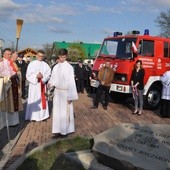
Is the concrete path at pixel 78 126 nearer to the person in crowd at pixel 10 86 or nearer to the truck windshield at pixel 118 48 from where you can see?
the person in crowd at pixel 10 86

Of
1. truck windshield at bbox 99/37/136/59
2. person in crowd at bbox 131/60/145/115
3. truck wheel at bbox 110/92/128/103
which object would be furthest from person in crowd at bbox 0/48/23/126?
truck wheel at bbox 110/92/128/103

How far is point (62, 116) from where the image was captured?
30.3ft

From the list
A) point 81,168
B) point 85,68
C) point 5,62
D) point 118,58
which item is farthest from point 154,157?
point 85,68

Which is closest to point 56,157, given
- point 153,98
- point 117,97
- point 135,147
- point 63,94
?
point 135,147

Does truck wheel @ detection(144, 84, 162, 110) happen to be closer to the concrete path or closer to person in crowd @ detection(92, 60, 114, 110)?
the concrete path

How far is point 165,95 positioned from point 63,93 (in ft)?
16.3

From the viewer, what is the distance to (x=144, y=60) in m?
14.8

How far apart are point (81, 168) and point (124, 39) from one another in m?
9.48

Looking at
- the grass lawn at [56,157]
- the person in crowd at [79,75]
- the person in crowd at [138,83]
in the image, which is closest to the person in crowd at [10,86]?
the grass lawn at [56,157]

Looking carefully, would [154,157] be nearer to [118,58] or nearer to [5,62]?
[5,62]

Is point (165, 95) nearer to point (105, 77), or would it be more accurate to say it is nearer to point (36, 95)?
point (105, 77)

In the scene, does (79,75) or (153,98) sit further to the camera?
(79,75)

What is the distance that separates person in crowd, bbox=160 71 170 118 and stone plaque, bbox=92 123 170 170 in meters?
6.74

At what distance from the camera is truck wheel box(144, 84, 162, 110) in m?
15.1
